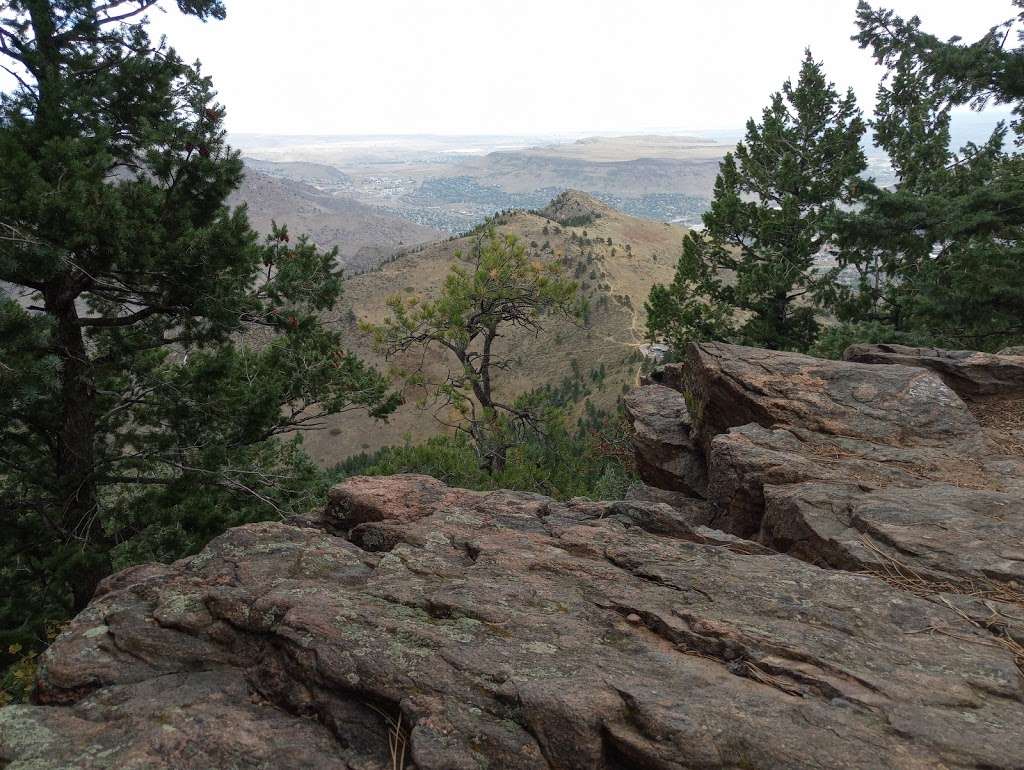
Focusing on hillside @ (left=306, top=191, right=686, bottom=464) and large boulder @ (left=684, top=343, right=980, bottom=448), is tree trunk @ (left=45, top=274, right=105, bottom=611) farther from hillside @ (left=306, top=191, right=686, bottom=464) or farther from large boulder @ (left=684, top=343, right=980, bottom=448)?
hillside @ (left=306, top=191, right=686, bottom=464)

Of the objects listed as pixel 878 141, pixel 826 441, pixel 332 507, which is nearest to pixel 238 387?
pixel 332 507

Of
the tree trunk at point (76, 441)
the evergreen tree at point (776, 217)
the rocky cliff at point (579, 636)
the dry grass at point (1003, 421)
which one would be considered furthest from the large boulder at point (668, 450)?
the evergreen tree at point (776, 217)

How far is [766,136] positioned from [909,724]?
2173 cm

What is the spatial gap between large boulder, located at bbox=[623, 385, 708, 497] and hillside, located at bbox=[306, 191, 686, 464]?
34.4 meters

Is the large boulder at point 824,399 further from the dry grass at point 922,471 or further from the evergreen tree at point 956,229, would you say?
the evergreen tree at point 956,229

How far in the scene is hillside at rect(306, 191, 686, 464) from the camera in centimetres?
5653

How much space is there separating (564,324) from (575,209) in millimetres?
44461

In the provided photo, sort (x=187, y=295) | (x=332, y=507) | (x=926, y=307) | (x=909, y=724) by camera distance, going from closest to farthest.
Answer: (x=909, y=724) → (x=332, y=507) → (x=187, y=295) → (x=926, y=307)

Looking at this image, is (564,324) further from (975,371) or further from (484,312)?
(975,371)

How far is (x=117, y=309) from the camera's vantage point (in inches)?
424

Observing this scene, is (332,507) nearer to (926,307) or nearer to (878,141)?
(926,307)

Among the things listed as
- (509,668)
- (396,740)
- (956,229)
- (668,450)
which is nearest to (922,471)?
(668,450)

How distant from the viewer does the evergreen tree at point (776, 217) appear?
66.5ft

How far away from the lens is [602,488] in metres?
13.7
